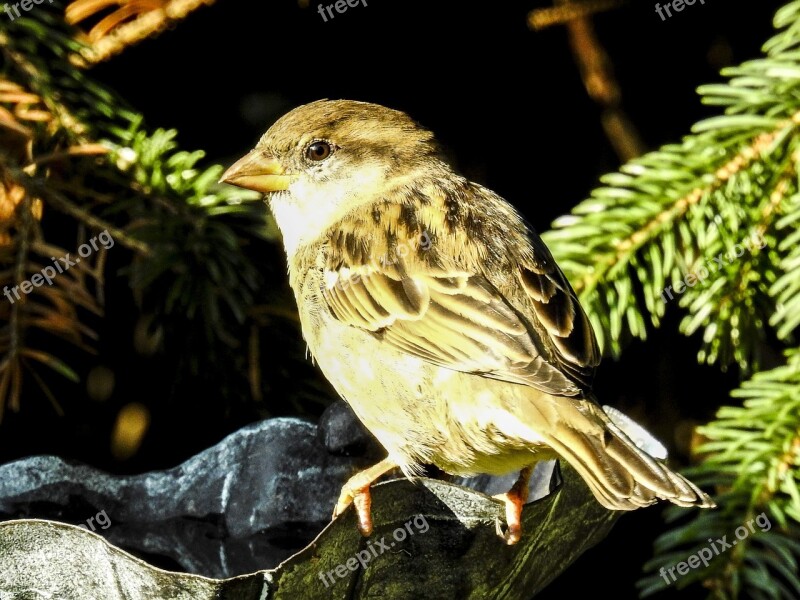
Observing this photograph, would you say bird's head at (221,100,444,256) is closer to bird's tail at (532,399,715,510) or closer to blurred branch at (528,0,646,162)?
blurred branch at (528,0,646,162)

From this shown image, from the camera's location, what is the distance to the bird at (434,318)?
1777 mm

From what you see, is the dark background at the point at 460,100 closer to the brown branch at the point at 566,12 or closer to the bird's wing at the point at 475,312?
the brown branch at the point at 566,12

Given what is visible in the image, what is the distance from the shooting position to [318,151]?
246 cm

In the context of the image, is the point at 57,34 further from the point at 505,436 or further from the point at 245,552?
the point at 505,436

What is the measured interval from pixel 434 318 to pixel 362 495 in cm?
49

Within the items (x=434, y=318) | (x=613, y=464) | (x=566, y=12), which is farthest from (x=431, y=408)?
(x=566, y=12)

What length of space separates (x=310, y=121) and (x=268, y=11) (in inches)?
23.9

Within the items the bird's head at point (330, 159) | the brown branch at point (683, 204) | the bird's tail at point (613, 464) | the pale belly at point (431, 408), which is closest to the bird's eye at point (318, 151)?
the bird's head at point (330, 159)

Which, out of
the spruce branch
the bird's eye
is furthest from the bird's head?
the spruce branch

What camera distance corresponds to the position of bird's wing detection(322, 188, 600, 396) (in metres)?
1.85

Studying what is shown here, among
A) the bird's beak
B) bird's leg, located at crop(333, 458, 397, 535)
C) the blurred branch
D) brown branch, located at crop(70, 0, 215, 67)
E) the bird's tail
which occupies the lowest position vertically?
the bird's tail

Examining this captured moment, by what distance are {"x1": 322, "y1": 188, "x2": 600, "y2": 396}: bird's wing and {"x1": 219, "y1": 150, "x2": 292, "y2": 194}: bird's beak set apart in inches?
12.6

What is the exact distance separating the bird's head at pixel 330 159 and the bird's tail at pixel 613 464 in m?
0.82

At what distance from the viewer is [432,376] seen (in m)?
1.93
